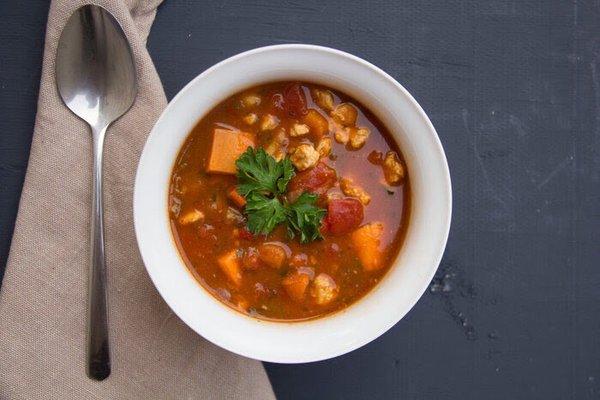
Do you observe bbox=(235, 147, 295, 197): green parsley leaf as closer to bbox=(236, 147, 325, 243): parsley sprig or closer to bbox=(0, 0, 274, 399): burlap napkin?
bbox=(236, 147, 325, 243): parsley sprig

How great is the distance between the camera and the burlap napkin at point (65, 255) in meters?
2.58

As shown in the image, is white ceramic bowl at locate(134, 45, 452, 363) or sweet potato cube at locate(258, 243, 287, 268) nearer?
white ceramic bowl at locate(134, 45, 452, 363)

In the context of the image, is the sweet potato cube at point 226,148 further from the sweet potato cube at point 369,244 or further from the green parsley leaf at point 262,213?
the sweet potato cube at point 369,244

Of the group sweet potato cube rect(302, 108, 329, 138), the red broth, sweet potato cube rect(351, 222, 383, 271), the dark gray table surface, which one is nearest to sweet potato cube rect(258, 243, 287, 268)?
the red broth

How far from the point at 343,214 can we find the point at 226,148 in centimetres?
46

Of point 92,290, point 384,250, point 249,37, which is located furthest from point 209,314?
point 249,37

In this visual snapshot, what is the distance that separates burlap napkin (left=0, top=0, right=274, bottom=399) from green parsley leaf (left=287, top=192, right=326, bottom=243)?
24.6 inches

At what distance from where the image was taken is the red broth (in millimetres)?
2412

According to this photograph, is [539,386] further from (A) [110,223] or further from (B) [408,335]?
(A) [110,223]

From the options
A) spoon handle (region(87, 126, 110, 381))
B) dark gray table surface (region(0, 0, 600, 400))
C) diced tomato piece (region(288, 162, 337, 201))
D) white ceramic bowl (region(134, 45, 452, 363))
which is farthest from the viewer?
dark gray table surface (region(0, 0, 600, 400))

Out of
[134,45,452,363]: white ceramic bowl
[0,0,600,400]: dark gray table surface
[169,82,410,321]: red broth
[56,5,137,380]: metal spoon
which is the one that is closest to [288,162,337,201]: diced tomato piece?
[169,82,410,321]: red broth

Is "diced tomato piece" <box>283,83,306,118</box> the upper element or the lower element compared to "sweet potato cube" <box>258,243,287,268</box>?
upper

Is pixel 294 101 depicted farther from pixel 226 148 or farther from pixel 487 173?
pixel 487 173

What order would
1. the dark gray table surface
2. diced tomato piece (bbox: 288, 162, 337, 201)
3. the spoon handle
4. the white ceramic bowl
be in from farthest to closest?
the dark gray table surface
the spoon handle
diced tomato piece (bbox: 288, 162, 337, 201)
the white ceramic bowl
